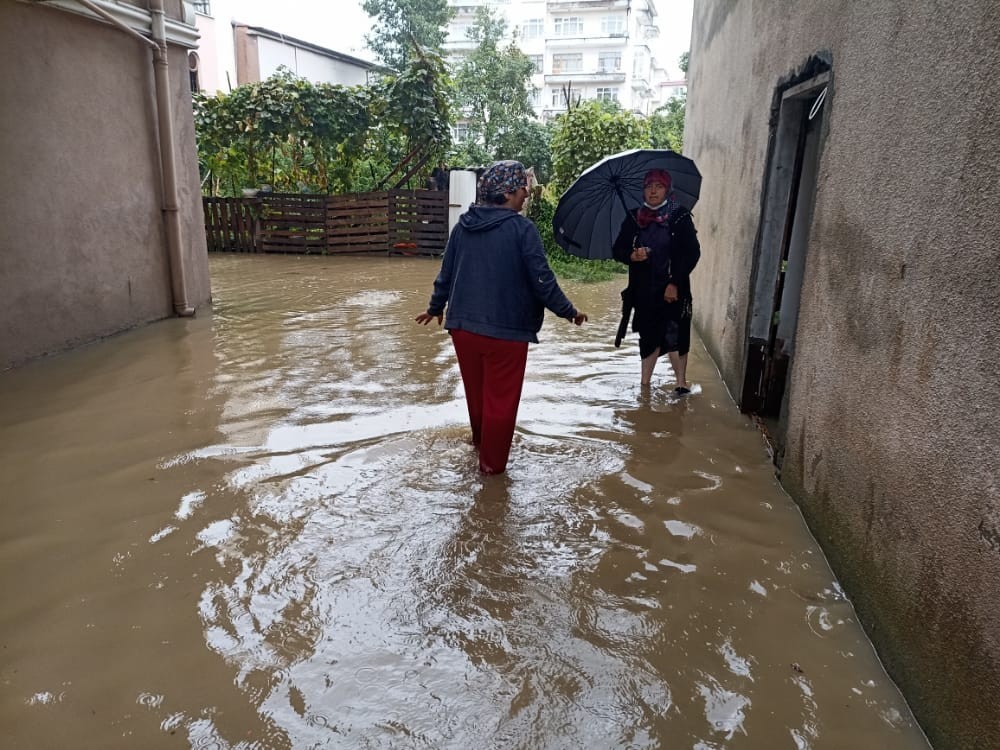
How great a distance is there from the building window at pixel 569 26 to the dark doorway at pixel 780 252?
48.3m

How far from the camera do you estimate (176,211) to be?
7.85 meters

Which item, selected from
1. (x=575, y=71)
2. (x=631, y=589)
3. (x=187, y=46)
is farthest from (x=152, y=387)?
(x=575, y=71)

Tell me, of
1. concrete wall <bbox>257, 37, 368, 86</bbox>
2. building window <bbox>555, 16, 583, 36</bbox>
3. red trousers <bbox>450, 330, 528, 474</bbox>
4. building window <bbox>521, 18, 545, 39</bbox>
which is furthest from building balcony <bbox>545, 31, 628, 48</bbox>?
red trousers <bbox>450, 330, 528, 474</bbox>

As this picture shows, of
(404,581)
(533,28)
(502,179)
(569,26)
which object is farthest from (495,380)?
(533,28)

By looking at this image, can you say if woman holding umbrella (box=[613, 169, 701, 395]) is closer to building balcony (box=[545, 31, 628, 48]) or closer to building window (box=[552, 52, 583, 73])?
building balcony (box=[545, 31, 628, 48])

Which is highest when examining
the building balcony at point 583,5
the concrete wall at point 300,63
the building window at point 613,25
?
the building balcony at point 583,5

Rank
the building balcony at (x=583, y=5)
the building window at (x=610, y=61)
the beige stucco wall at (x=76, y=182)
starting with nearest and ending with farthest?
1. the beige stucco wall at (x=76, y=182)
2. the building balcony at (x=583, y=5)
3. the building window at (x=610, y=61)

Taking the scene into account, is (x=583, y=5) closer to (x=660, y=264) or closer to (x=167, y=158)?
(x=167, y=158)

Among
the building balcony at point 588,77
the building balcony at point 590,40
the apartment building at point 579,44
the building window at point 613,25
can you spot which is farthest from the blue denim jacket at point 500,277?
the building window at point 613,25

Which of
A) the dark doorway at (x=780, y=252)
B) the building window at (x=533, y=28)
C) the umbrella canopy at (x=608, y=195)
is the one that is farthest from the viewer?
the building window at (x=533, y=28)

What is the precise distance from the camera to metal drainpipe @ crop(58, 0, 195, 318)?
290 inches

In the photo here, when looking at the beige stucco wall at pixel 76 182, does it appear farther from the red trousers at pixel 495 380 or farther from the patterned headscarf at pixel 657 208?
the patterned headscarf at pixel 657 208

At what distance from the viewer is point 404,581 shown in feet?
9.68

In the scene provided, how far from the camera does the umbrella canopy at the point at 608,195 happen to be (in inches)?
203
